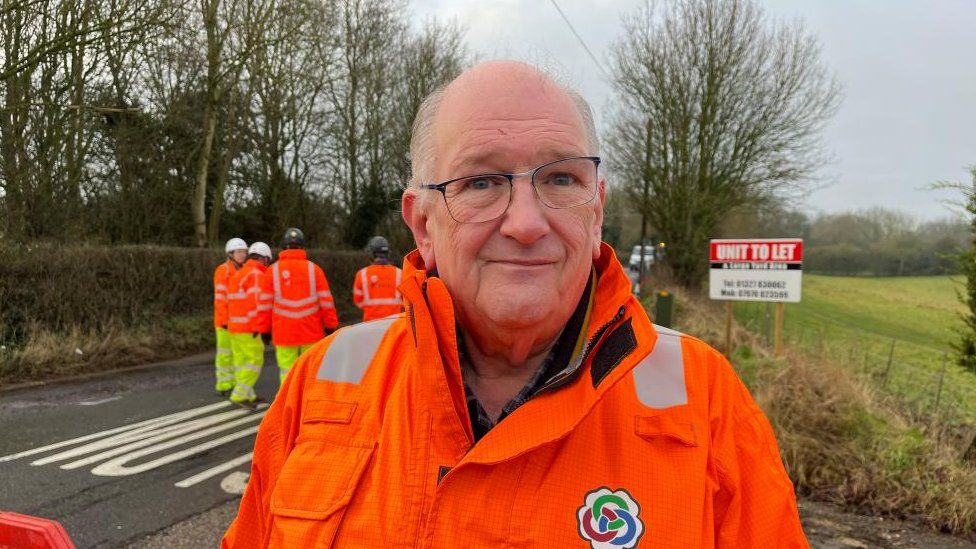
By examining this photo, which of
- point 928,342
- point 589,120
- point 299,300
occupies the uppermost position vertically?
point 589,120

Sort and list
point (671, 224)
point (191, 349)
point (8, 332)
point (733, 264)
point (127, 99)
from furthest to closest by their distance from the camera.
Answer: point (671, 224) < point (127, 99) < point (191, 349) < point (8, 332) < point (733, 264)

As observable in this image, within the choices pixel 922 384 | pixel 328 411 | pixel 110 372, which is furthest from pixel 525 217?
pixel 922 384

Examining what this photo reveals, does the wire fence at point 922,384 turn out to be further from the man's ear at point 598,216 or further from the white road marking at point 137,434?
the white road marking at point 137,434

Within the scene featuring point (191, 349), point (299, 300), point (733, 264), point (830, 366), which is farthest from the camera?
point (191, 349)

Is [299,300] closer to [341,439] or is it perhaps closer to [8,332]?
[8,332]

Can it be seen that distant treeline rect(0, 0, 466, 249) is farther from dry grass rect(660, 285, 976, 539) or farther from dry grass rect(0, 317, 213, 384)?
dry grass rect(660, 285, 976, 539)

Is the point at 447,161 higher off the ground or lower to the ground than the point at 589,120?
lower

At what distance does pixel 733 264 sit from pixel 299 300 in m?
5.35

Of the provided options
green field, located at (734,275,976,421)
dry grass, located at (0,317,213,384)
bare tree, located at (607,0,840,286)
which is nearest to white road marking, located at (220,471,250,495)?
dry grass, located at (0,317,213,384)

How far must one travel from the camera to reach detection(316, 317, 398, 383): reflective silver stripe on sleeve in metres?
1.50

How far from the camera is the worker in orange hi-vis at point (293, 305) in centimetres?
700

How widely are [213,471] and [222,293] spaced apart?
3576 millimetres

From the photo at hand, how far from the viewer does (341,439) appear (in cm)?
137

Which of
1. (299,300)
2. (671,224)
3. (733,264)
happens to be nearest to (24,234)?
(299,300)
